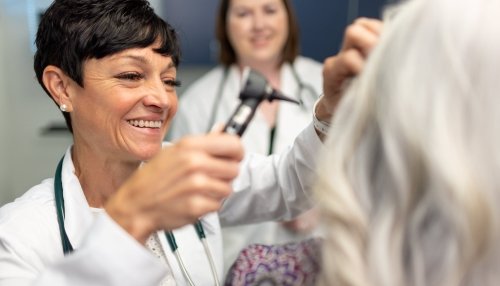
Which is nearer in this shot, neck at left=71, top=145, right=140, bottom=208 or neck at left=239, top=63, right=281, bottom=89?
neck at left=71, top=145, right=140, bottom=208

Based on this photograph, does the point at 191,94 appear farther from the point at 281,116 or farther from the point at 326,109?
the point at 326,109

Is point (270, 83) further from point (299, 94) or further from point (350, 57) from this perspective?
point (350, 57)

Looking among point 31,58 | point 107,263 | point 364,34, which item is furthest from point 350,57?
point 31,58

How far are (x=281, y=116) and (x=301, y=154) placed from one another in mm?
756

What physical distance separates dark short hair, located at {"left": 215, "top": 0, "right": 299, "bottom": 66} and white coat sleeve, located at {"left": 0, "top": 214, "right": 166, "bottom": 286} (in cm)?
140

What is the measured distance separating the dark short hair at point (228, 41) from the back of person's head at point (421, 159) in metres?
1.41

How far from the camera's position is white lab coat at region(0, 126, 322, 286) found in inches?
24.6

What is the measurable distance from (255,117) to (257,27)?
34 cm

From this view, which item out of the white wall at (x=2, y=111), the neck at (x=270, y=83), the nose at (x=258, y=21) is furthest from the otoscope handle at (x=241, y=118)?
the white wall at (x=2, y=111)

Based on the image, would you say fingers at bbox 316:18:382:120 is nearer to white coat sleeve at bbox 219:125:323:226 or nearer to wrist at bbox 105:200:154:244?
white coat sleeve at bbox 219:125:323:226

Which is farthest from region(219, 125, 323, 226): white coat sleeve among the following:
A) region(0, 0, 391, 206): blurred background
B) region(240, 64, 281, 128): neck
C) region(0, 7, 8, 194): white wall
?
region(0, 7, 8, 194): white wall

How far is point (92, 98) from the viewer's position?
3.26ft

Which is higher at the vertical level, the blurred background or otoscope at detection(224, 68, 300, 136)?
otoscope at detection(224, 68, 300, 136)

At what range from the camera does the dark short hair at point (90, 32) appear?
97 cm
